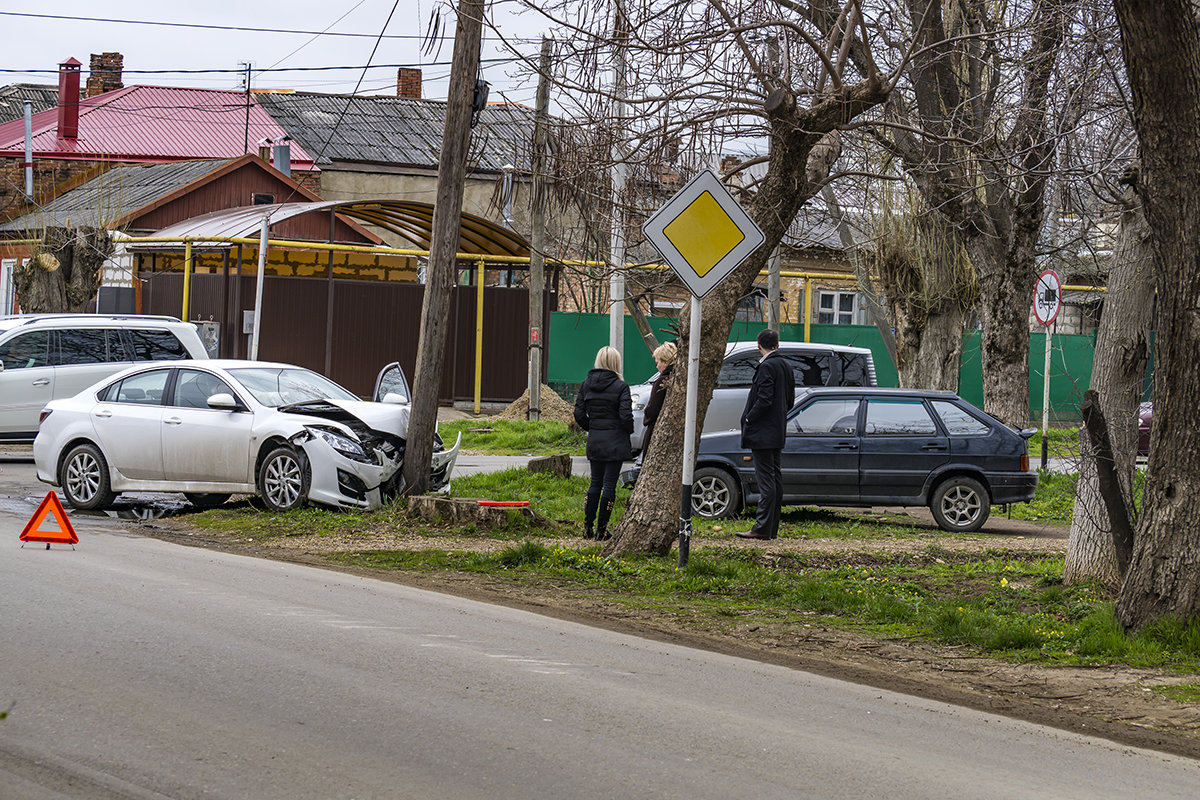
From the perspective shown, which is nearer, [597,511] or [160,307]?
[597,511]

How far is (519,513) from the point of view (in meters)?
13.0

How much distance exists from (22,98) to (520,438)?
45.9m

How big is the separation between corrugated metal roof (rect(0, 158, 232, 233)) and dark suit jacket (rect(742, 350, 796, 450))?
2920 centimetres

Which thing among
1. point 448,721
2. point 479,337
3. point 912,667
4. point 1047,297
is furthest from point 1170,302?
point 479,337

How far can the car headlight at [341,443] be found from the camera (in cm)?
1334

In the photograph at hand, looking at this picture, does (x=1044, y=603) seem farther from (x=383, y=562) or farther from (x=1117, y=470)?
(x=383, y=562)

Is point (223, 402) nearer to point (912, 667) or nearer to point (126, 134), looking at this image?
point (912, 667)

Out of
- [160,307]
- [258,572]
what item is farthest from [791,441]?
[160,307]

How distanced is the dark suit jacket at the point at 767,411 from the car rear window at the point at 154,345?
10.3 meters

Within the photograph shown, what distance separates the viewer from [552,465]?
17.5 m

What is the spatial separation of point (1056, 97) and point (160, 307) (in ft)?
74.1

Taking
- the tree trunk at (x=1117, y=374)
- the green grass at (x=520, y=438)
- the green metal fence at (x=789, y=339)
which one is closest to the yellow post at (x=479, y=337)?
the green metal fence at (x=789, y=339)

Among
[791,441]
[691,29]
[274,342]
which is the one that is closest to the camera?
[691,29]

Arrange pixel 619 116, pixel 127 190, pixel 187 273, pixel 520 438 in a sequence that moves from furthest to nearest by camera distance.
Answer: pixel 127 190 → pixel 187 273 → pixel 520 438 → pixel 619 116
